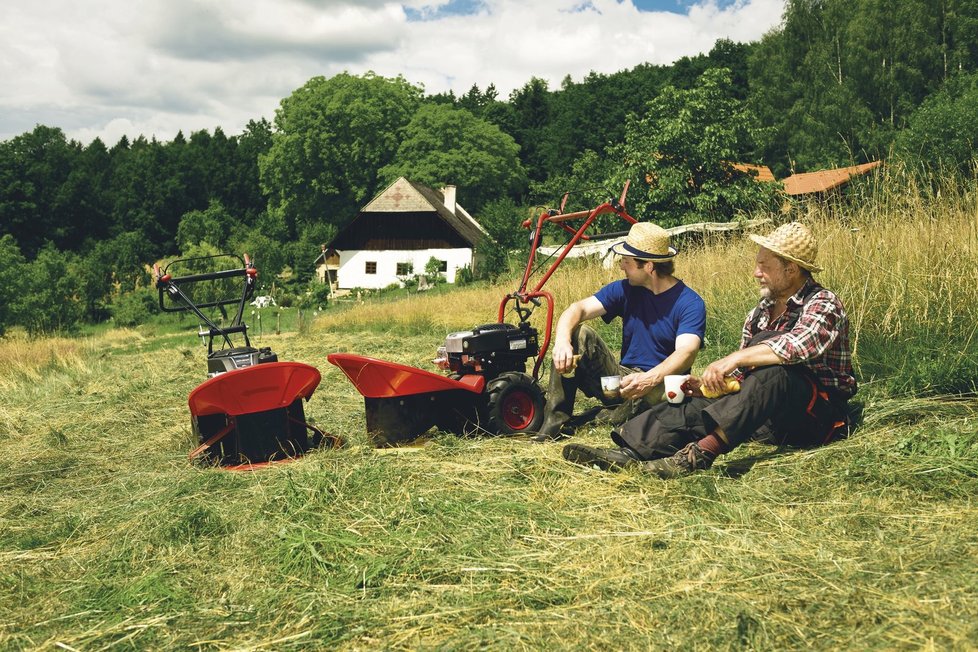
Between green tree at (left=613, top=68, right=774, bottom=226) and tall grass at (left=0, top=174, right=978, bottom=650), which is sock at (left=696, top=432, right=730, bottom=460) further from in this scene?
green tree at (left=613, top=68, right=774, bottom=226)

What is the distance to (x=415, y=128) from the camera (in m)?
48.1

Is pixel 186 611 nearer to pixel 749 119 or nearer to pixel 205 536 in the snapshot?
pixel 205 536

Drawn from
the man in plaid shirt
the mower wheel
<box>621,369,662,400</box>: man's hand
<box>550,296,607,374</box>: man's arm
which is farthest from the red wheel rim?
<box>621,369,662,400</box>: man's hand

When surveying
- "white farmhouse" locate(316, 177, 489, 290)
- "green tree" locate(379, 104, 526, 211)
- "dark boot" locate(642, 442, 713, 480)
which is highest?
"green tree" locate(379, 104, 526, 211)

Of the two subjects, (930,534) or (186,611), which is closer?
(186,611)

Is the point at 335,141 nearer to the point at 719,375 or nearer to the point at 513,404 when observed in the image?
the point at 513,404

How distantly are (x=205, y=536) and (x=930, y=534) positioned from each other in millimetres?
2757

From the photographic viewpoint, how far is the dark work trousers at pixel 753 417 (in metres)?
3.66

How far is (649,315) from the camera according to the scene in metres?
4.62

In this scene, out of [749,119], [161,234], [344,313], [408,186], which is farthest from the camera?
[161,234]

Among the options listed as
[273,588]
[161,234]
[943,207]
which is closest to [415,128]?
[161,234]

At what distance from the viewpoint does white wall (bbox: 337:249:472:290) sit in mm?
40281

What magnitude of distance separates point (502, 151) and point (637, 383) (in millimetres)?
48361

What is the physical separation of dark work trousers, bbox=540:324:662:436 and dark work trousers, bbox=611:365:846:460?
748mm
